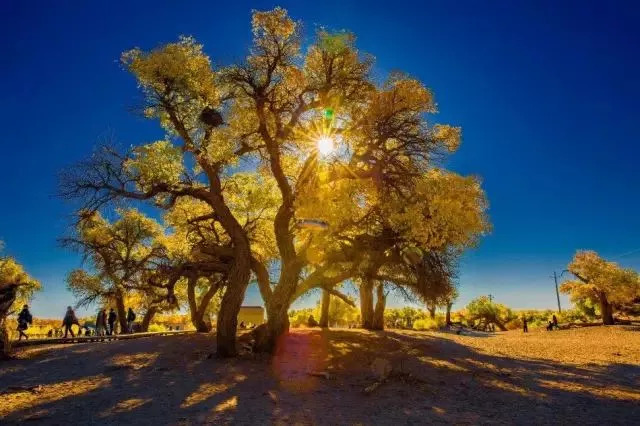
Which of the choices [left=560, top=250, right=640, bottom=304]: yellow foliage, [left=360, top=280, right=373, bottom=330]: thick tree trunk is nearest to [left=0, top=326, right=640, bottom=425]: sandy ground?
[left=360, top=280, right=373, bottom=330]: thick tree trunk

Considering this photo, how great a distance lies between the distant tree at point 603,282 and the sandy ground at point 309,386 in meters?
19.6

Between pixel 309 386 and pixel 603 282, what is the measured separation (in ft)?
109

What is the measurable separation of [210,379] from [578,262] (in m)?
36.7

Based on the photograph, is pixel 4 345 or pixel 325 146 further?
pixel 325 146

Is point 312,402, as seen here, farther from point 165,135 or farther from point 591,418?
point 165,135

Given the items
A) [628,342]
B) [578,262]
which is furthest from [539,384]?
[578,262]

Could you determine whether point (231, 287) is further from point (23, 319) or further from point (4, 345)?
point (23, 319)

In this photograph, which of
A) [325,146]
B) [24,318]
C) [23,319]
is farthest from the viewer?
[24,318]

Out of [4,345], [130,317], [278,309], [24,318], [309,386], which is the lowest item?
[309,386]

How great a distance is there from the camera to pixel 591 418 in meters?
8.58

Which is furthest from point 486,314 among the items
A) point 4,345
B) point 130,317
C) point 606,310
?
point 4,345

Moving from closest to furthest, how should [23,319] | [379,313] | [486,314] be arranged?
[23,319] → [379,313] → [486,314]

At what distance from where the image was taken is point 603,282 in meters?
34.9

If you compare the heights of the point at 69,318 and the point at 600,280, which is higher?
the point at 600,280
